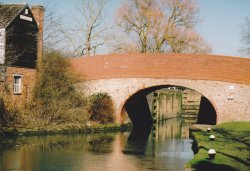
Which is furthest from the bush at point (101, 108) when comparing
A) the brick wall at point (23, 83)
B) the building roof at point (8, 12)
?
the building roof at point (8, 12)

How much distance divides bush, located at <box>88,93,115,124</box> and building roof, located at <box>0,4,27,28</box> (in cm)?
534

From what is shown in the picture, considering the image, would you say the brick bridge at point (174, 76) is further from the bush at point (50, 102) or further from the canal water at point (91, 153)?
the canal water at point (91, 153)

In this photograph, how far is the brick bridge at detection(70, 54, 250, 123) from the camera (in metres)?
20.9

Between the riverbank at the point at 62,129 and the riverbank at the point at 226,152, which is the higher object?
the riverbank at the point at 62,129

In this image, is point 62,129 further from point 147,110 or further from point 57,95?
point 147,110

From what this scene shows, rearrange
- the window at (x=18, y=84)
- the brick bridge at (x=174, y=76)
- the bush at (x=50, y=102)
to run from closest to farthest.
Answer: the bush at (x=50, y=102) → the window at (x=18, y=84) → the brick bridge at (x=174, y=76)

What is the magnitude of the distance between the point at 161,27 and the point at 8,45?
13.5 meters

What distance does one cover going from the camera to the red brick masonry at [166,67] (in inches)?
826

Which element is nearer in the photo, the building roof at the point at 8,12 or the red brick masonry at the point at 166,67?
the building roof at the point at 8,12

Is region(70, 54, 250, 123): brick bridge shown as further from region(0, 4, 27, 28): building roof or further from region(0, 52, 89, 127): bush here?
region(0, 4, 27, 28): building roof

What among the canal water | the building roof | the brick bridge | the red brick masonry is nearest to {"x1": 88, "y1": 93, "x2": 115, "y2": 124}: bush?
the brick bridge

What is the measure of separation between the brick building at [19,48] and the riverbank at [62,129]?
233cm

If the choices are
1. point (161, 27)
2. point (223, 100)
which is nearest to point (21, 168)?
point (223, 100)

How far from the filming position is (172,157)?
531 inches
